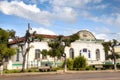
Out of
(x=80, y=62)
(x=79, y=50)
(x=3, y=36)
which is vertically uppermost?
(x=3, y=36)

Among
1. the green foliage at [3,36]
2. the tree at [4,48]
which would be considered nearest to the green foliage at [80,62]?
the tree at [4,48]

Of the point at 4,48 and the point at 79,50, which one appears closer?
the point at 4,48

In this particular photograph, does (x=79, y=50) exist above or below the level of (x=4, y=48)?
above

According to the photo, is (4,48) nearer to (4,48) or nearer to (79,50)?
(4,48)

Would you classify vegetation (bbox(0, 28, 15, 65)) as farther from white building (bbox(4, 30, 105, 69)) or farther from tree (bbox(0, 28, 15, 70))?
white building (bbox(4, 30, 105, 69))

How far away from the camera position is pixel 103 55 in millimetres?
62406

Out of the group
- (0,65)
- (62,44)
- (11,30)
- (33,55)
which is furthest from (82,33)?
(0,65)

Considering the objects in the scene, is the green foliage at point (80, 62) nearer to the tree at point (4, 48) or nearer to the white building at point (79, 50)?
the white building at point (79, 50)

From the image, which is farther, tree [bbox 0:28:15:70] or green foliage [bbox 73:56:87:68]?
green foliage [bbox 73:56:87:68]

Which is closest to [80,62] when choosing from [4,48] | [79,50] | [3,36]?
[79,50]

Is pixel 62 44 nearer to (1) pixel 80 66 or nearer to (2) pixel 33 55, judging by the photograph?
(1) pixel 80 66

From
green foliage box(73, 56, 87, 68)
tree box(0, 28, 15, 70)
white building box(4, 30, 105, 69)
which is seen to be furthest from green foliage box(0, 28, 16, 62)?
white building box(4, 30, 105, 69)

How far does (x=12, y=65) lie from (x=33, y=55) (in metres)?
8.31

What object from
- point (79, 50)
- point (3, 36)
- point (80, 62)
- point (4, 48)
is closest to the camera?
point (4, 48)
